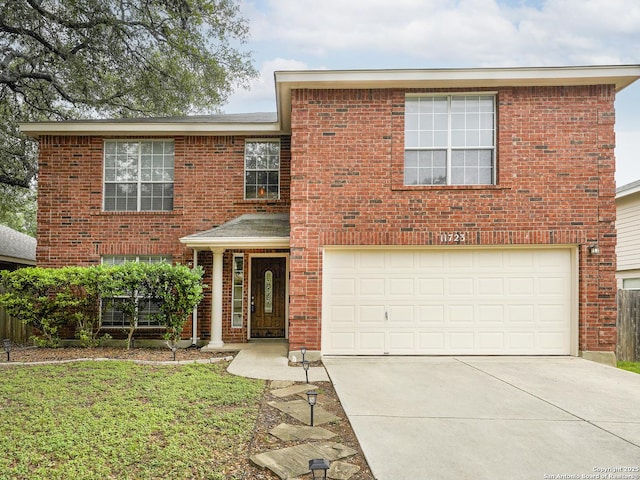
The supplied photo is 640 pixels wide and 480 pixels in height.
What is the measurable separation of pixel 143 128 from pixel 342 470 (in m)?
9.04

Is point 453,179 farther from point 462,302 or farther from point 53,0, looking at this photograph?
point 53,0

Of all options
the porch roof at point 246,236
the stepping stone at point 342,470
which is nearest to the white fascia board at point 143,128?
the porch roof at point 246,236

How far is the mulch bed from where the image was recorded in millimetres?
3572

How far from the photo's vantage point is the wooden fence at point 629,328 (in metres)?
9.32

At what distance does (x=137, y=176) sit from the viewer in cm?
1030

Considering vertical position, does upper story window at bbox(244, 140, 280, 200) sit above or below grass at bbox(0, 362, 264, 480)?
above

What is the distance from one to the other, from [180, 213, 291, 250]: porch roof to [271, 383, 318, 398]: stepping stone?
3.28 metres

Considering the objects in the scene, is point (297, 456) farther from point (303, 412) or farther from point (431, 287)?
point (431, 287)

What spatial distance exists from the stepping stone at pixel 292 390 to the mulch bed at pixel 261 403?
10 cm

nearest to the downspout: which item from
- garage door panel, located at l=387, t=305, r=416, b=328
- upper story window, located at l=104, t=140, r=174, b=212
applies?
upper story window, located at l=104, t=140, r=174, b=212

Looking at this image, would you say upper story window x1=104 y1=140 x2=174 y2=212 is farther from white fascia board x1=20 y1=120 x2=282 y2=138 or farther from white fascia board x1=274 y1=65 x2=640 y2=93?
white fascia board x1=274 y1=65 x2=640 y2=93

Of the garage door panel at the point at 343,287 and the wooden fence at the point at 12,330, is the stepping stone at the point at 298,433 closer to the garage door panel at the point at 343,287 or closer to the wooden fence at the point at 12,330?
the garage door panel at the point at 343,287

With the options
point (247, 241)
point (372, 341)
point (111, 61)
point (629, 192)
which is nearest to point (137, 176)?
point (247, 241)

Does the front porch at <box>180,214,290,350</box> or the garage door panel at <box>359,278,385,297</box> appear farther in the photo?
the front porch at <box>180,214,290,350</box>
